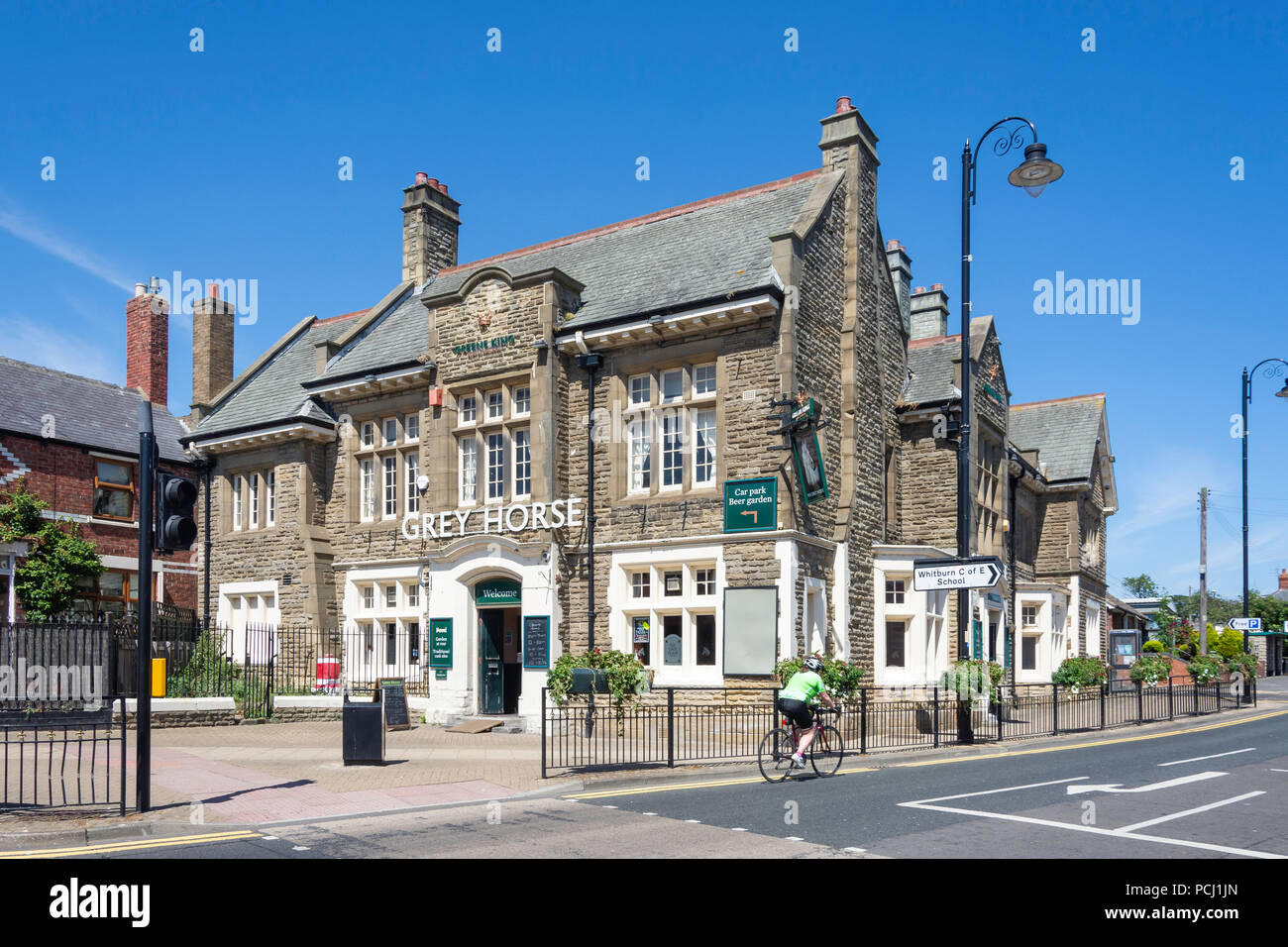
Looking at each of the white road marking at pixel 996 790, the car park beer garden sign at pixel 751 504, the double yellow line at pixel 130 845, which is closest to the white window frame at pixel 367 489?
the car park beer garden sign at pixel 751 504

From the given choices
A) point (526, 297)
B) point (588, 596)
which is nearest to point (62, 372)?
point (526, 297)

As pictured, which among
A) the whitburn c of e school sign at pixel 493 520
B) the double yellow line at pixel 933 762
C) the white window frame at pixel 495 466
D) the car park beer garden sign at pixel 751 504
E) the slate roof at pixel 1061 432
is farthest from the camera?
the slate roof at pixel 1061 432

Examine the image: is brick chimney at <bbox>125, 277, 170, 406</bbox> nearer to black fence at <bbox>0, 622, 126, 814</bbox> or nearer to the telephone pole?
black fence at <bbox>0, 622, 126, 814</bbox>

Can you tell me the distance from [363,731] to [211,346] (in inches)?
813

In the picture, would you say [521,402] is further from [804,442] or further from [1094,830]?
[1094,830]

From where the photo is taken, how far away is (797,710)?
45.2ft

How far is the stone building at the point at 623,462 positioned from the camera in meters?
19.9

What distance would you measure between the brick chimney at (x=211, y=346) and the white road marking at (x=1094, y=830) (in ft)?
87.0

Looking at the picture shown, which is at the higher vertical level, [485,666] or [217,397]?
[217,397]

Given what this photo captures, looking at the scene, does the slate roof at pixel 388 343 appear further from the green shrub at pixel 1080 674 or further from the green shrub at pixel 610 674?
the green shrub at pixel 1080 674

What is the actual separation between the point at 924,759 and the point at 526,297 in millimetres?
12332
